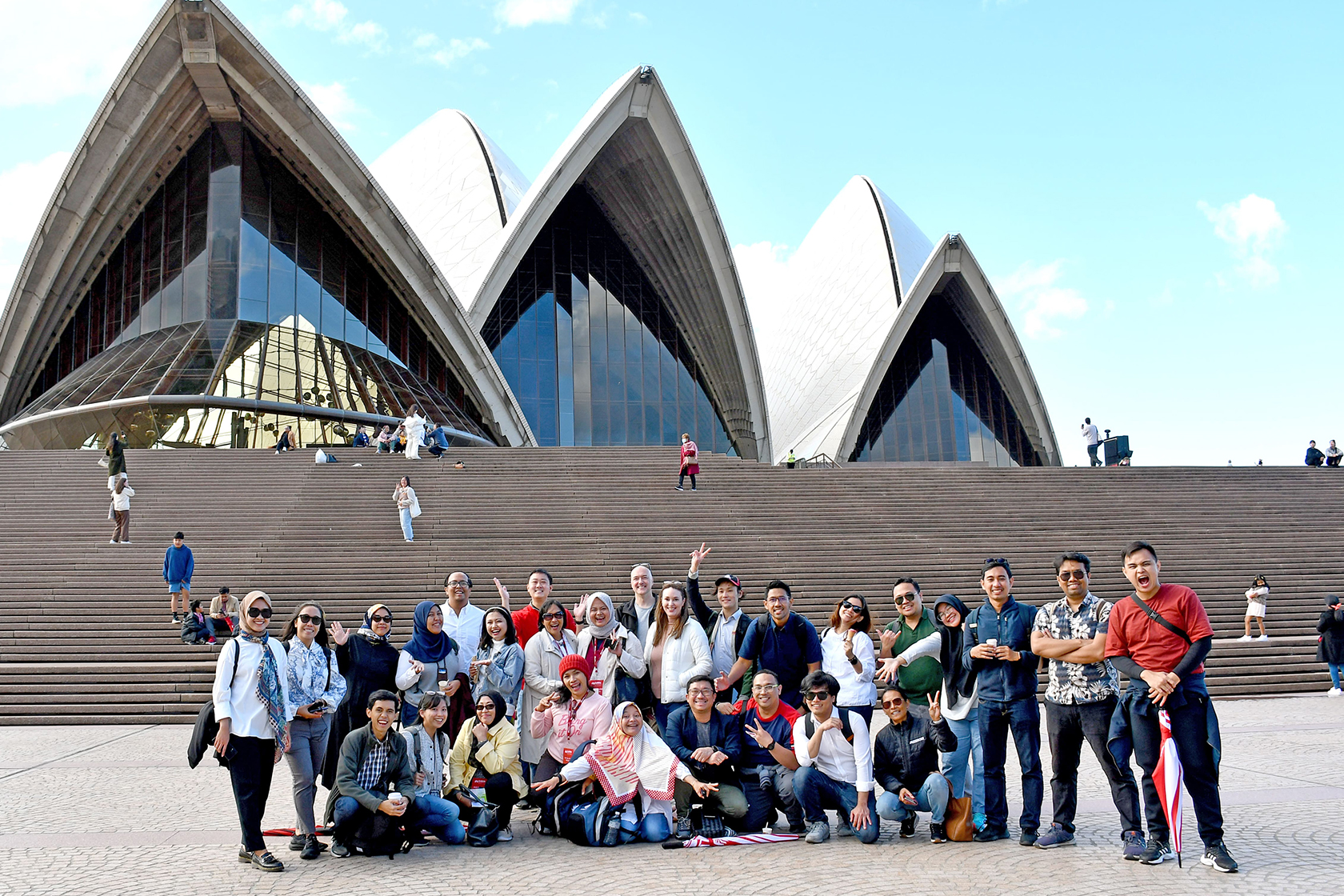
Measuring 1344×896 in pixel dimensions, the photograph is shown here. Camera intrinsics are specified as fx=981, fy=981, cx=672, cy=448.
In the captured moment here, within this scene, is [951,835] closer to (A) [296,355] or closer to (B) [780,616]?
(B) [780,616]

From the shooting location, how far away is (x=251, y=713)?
174 inches

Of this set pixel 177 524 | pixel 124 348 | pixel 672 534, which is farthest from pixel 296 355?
pixel 672 534

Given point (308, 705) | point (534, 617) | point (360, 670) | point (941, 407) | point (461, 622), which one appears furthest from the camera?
point (941, 407)

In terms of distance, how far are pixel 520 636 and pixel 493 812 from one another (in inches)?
67.5

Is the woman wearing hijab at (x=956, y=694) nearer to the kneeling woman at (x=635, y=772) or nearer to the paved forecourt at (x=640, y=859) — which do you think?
the paved forecourt at (x=640, y=859)

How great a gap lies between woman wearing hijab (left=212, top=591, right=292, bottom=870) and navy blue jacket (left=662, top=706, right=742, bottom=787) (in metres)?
1.88

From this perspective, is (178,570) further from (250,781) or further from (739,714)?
(739,714)

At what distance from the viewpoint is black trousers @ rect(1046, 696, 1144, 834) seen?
4324 mm

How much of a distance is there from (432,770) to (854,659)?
88.1 inches

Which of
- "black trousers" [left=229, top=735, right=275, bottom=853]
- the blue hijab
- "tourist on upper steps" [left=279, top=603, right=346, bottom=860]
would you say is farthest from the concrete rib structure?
"black trousers" [left=229, top=735, right=275, bottom=853]

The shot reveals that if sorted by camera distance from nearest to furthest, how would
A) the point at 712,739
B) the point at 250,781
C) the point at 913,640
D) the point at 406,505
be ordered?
the point at 250,781 → the point at 712,739 → the point at 913,640 → the point at 406,505

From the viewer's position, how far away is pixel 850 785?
480 centimetres

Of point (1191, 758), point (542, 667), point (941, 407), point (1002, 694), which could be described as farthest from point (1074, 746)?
point (941, 407)

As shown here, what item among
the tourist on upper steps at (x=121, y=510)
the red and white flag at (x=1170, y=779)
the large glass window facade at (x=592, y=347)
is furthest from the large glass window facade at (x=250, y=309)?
the red and white flag at (x=1170, y=779)
